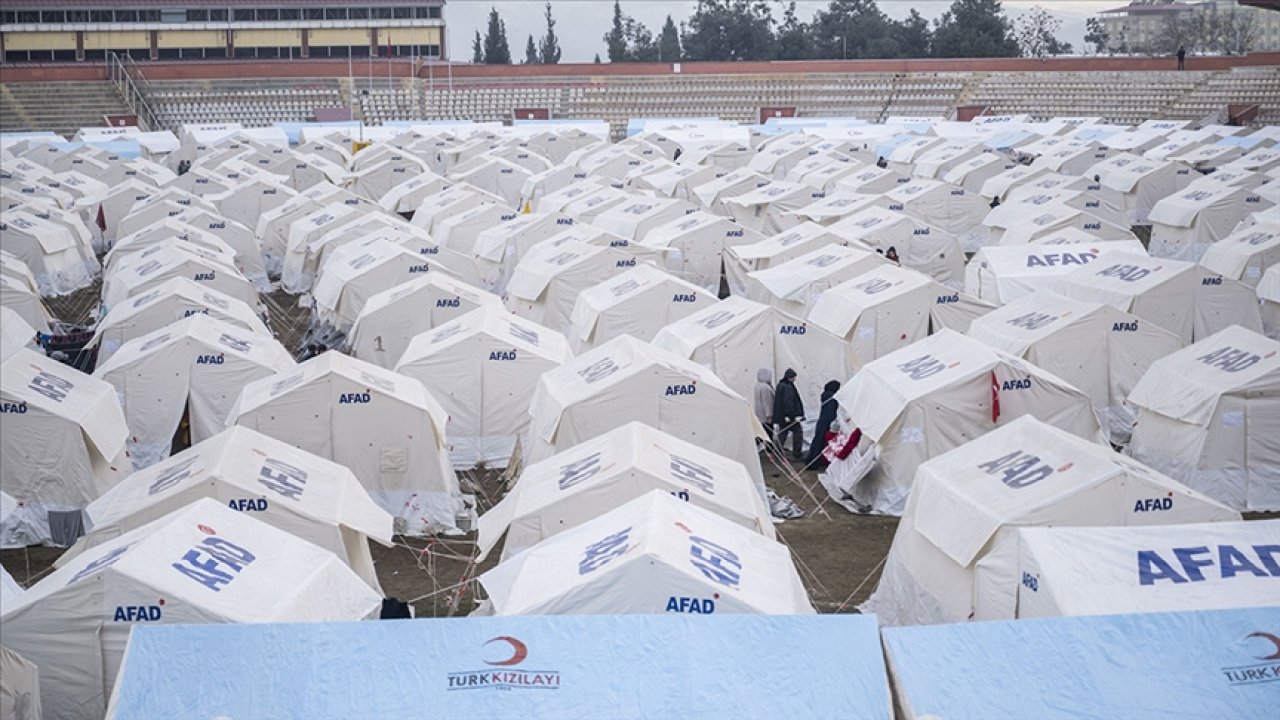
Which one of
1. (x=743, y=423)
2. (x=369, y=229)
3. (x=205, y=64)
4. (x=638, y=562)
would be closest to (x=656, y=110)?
(x=205, y=64)

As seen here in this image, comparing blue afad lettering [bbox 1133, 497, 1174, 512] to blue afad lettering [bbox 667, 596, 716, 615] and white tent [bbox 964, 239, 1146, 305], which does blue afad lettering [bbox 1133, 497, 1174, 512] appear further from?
white tent [bbox 964, 239, 1146, 305]

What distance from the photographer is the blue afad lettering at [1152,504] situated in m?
12.6

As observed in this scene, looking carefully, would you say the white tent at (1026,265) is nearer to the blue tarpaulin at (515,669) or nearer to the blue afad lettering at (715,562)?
the blue afad lettering at (715,562)

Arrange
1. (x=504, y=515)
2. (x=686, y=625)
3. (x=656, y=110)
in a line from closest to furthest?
1. (x=686, y=625)
2. (x=504, y=515)
3. (x=656, y=110)

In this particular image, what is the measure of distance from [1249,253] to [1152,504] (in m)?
15.7

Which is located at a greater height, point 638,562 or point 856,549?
point 638,562

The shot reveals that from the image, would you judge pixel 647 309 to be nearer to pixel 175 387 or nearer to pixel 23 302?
pixel 175 387

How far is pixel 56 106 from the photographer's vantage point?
6938 centimetres

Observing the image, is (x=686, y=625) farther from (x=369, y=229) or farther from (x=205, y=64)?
(x=205, y=64)

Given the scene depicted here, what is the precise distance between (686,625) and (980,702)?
1800mm

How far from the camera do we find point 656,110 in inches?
2891

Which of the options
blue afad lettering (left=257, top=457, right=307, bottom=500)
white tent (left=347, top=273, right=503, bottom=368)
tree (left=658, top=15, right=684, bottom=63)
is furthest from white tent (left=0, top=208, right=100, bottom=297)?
tree (left=658, top=15, right=684, bottom=63)

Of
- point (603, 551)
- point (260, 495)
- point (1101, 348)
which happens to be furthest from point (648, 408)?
point (1101, 348)

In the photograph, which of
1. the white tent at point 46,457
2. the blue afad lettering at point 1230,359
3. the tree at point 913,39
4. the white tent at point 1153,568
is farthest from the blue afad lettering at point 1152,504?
the tree at point 913,39
